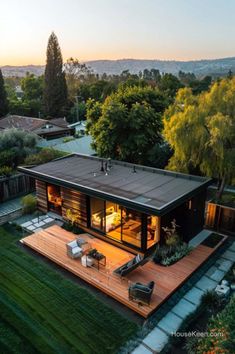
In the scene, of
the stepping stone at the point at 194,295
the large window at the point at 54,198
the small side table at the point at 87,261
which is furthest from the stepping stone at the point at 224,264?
the large window at the point at 54,198

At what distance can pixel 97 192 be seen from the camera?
10.2m

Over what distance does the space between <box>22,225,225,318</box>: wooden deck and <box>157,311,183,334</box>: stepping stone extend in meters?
0.37

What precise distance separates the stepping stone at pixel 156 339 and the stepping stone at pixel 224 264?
365 centimetres

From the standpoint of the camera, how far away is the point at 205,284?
863 cm

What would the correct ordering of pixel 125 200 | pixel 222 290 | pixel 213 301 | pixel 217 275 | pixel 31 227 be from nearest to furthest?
pixel 213 301, pixel 222 290, pixel 217 275, pixel 125 200, pixel 31 227

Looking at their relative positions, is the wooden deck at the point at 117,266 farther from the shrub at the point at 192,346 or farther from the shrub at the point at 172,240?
the shrub at the point at 192,346

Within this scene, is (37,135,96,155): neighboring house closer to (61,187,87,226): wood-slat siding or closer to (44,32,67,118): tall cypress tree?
(61,187,87,226): wood-slat siding

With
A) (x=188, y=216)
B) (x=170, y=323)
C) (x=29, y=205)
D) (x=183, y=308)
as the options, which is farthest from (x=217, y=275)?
(x=29, y=205)

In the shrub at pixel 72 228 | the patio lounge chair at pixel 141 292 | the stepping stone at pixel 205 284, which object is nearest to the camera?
the patio lounge chair at pixel 141 292

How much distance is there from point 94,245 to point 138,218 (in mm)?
2129

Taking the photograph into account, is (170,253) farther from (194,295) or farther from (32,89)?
(32,89)

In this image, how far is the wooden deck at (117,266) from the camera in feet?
25.9

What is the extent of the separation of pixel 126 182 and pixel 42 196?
4.66 m

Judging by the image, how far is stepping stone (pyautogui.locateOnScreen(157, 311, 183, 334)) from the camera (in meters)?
6.95
